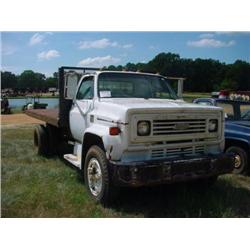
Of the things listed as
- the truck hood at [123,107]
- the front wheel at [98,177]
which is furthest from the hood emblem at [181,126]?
the front wheel at [98,177]

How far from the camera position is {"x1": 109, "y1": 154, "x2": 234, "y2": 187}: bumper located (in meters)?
4.69

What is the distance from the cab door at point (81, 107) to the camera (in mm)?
6199

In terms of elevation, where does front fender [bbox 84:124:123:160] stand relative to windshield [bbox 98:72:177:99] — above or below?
below

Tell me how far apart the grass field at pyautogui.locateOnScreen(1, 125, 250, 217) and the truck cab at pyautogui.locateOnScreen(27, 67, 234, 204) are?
312 mm

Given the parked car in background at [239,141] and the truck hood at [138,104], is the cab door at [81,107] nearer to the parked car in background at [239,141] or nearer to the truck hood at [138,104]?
the truck hood at [138,104]

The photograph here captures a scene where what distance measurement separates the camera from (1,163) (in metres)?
7.97

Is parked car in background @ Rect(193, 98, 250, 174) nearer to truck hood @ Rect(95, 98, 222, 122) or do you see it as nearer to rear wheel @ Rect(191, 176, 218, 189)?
rear wheel @ Rect(191, 176, 218, 189)

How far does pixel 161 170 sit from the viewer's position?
15.7ft

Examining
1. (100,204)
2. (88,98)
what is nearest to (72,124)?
(88,98)

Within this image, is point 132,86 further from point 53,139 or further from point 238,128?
point 53,139

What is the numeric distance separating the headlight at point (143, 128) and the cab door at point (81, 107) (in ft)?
4.50

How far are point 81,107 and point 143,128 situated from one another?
73.3 inches

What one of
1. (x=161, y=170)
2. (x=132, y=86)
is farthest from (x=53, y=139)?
(x=161, y=170)

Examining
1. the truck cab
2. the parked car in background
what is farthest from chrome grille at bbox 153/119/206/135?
the parked car in background
